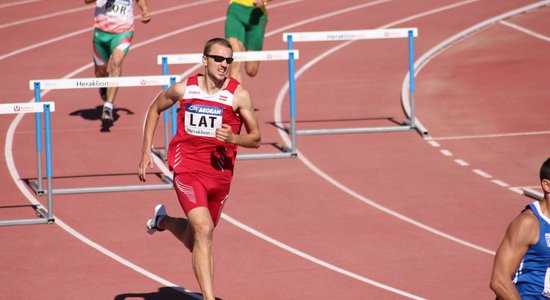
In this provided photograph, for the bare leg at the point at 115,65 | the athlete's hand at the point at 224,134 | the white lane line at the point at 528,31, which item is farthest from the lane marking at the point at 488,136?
the athlete's hand at the point at 224,134

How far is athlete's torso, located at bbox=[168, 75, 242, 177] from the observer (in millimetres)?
8109

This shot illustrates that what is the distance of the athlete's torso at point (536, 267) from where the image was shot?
19.3ft

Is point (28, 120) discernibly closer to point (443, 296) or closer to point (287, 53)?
point (287, 53)

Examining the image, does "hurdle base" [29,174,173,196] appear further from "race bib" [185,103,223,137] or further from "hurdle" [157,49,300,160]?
"race bib" [185,103,223,137]

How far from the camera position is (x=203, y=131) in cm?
812

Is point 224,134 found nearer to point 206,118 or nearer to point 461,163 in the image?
point 206,118

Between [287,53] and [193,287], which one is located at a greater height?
[287,53]

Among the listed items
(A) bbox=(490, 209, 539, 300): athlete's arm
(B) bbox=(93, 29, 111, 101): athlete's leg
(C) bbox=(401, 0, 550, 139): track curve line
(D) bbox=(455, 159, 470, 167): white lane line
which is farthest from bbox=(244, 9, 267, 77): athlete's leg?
(A) bbox=(490, 209, 539, 300): athlete's arm

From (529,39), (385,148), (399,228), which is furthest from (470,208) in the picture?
(529,39)

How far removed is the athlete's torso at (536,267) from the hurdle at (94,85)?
6.45m

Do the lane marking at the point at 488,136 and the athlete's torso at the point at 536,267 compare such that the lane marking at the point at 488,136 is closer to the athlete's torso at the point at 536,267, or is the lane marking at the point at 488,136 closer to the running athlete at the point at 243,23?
the running athlete at the point at 243,23

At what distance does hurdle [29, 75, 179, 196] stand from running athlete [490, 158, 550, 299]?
6512 mm

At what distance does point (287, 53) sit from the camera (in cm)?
1340

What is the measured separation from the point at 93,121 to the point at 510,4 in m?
10.3
